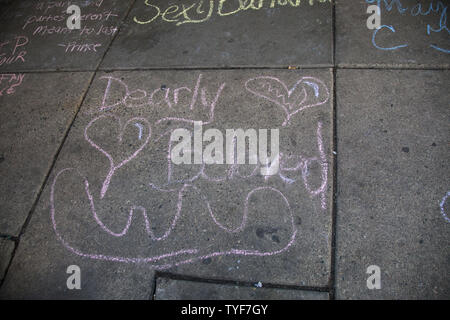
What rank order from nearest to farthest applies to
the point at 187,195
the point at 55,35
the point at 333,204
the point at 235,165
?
1. the point at 333,204
2. the point at 187,195
3. the point at 235,165
4. the point at 55,35

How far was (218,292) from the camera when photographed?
1924mm

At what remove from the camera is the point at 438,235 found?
1967 mm

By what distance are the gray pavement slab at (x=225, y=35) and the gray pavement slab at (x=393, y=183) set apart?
64 centimetres

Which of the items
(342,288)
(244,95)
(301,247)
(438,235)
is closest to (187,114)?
(244,95)

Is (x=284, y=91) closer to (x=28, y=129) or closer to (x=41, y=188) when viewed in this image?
(x=41, y=188)

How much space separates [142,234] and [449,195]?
6.94 feet

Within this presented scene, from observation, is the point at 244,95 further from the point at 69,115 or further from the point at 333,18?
the point at 69,115

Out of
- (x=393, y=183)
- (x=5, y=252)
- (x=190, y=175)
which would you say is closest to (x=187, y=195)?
(x=190, y=175)

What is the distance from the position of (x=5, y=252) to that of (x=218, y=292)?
158 cm

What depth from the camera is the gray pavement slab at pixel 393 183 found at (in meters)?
1.88

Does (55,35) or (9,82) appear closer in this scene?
(9,82)

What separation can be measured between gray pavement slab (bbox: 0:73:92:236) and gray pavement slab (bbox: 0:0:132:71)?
7.9 inches

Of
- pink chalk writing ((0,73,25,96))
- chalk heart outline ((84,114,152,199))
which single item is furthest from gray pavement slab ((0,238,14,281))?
pink chalk writing ((0,73,25,96))

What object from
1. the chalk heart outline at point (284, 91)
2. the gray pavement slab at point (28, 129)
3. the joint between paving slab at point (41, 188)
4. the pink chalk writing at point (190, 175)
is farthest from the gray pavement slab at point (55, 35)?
the chalk heart outline at point (284, 91)
